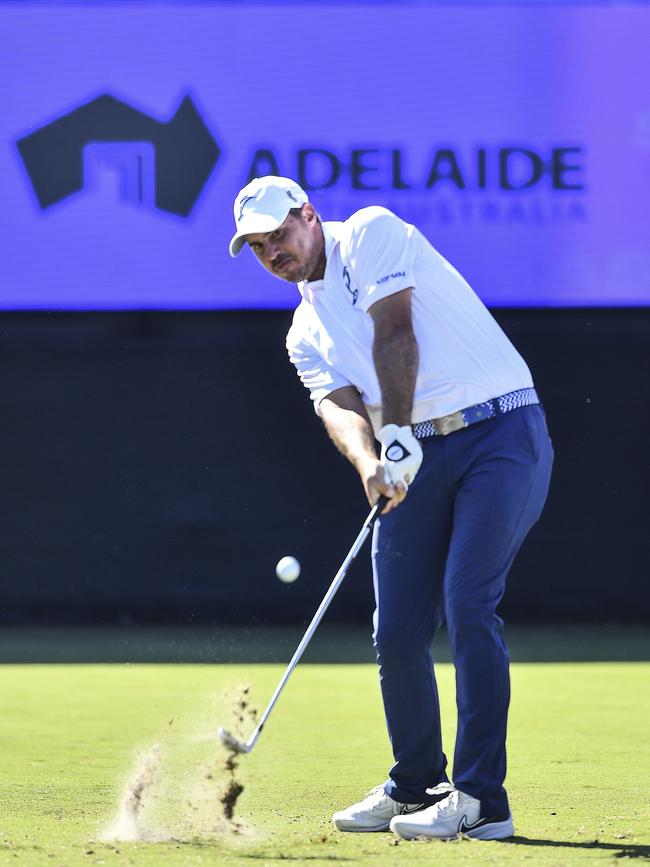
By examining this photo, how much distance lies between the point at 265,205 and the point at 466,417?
2.11ft

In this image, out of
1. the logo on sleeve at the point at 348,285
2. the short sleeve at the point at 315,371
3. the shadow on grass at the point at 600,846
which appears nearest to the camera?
the shadow on grass at the point at 600,846

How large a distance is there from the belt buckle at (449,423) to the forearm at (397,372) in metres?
0.11

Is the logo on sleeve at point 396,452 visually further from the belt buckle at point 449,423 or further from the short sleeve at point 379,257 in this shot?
the short sleeve at point 379,257

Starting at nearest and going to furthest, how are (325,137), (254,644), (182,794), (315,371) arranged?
(315,371), (182,794), (254,644), (325,137)

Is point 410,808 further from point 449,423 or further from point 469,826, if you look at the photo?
point 449,423

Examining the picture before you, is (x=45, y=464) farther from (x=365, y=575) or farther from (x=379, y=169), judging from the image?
(x=379, y=169)

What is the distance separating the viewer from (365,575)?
843 centimetres

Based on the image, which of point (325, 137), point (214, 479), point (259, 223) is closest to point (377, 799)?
point (259, 223)

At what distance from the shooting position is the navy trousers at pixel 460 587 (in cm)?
343

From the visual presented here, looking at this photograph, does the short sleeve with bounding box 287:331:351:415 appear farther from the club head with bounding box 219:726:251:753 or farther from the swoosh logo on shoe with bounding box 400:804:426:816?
the swoosh logo on shoe with bounding box 400:804:426:816

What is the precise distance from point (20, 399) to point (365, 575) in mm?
2076

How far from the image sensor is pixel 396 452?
3389 mm

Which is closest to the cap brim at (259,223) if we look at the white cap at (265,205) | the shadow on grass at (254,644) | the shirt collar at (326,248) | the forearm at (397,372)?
the white cap at (265,205)

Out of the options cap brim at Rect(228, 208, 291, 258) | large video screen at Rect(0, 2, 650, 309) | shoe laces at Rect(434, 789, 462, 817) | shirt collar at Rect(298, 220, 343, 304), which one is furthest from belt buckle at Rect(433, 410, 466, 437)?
large video screen at Rect(0, 2, 650, 309)
